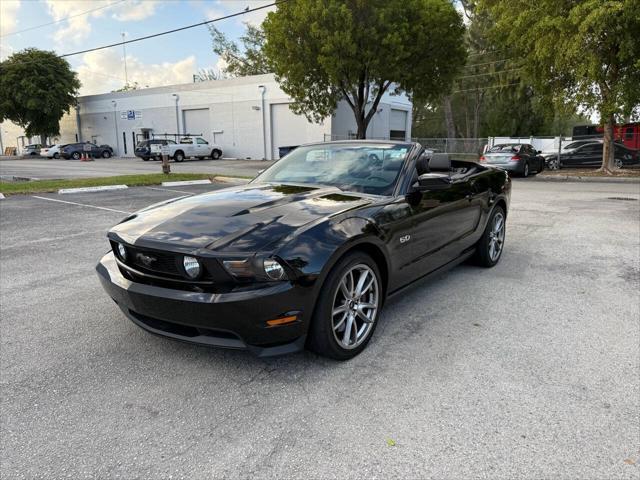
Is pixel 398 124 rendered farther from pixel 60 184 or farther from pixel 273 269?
pixel 273 269

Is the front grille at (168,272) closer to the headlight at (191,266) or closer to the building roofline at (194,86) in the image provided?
the headlight at (191,266)

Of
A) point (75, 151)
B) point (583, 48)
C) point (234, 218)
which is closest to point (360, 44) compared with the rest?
point (583, 48)

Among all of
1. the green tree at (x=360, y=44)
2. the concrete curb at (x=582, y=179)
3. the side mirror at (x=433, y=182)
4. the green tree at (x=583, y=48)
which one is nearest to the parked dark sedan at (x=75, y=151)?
the green tree at (x=360, y=44)

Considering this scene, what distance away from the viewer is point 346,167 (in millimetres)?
4336

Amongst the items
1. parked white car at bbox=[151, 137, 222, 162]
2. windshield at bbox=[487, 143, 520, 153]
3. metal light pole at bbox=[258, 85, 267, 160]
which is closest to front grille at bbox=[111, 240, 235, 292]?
windshield at bbox=[487, 143, 520, 153]

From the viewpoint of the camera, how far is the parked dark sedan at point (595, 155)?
2281cm

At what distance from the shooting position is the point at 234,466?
2232 millimetres

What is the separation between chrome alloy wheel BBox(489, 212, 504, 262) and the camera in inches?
219

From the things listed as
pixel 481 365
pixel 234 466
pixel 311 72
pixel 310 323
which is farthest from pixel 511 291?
pixel 311 72

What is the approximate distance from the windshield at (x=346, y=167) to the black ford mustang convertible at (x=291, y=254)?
Answer: 0.05ft

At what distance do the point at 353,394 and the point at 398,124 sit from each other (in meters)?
40.4

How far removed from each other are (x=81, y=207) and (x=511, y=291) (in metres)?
8.71

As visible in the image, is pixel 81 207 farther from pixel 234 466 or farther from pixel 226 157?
pixel 226 157

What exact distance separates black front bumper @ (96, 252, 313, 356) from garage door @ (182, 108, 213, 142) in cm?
3866
